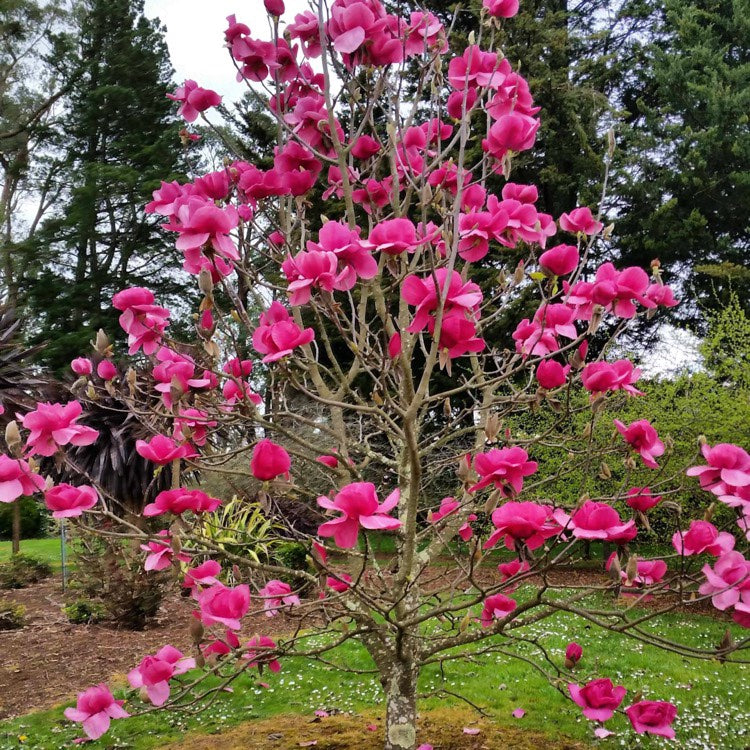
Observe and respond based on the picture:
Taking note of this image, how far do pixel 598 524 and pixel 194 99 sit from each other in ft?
5.07

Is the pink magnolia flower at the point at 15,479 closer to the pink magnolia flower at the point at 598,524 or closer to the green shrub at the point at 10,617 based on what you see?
the pink magnolia flower at the point at 598,524

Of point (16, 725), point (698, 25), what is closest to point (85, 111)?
point (698, 25)

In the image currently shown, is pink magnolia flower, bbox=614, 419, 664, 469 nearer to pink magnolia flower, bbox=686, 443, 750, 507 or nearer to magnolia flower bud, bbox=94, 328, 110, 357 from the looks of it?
pink magnolia flower, bbox=686, 443, 750, 507

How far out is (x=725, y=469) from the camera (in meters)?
1.37

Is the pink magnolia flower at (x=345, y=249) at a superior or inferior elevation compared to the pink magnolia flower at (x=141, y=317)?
superior

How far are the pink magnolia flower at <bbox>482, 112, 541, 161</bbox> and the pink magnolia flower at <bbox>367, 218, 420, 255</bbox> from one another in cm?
45

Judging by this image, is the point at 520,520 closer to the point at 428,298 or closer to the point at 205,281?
the point at 428,298

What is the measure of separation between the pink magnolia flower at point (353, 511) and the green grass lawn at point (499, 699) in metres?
1.90

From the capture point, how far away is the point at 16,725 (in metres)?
3.79

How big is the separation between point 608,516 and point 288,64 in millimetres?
1634

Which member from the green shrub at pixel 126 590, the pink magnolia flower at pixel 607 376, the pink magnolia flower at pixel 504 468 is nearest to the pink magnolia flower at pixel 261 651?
the pink magnolia flower at pixel 504 468

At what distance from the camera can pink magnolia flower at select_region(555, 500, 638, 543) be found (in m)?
1.30

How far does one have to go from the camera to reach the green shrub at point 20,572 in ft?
27.9

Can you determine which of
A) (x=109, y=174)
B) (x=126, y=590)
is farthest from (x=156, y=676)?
(x=109, y=174)
